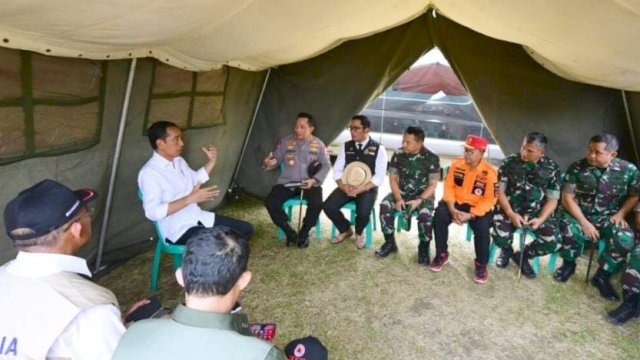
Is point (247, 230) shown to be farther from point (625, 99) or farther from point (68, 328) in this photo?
point (625, 99)

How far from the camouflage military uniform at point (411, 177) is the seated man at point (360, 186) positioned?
0.13 meters

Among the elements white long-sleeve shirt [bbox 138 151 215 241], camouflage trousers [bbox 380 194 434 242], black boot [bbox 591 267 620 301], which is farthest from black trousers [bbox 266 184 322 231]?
black boot [bbox 591 267 620 301]

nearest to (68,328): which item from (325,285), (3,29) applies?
(3,29)

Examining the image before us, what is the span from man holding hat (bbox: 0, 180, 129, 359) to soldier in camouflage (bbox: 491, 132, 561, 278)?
10.1 feet

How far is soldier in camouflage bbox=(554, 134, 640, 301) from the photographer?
3.10 meters

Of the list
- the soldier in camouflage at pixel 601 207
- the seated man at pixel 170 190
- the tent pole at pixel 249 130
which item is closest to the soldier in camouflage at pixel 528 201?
the soldier in camouflage at pixel 601 207

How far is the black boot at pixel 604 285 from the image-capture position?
3.09 metres

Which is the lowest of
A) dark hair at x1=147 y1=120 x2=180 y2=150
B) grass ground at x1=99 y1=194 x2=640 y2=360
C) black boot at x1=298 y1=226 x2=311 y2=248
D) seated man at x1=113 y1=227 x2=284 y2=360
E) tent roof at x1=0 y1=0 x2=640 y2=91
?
grass ground at x1=99 y1=194 x2=640 y2=360

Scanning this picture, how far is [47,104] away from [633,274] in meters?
3.87

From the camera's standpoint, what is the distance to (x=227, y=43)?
270 cm

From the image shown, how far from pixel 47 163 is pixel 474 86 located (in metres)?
3.65

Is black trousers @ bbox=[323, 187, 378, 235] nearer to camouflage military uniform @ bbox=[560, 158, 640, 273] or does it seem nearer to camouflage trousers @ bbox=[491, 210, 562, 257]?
camouflage trousers @ bbox=[491, 210, 562, 257]

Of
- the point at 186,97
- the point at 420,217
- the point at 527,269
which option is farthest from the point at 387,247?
the point at 186,97

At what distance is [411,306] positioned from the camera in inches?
117
